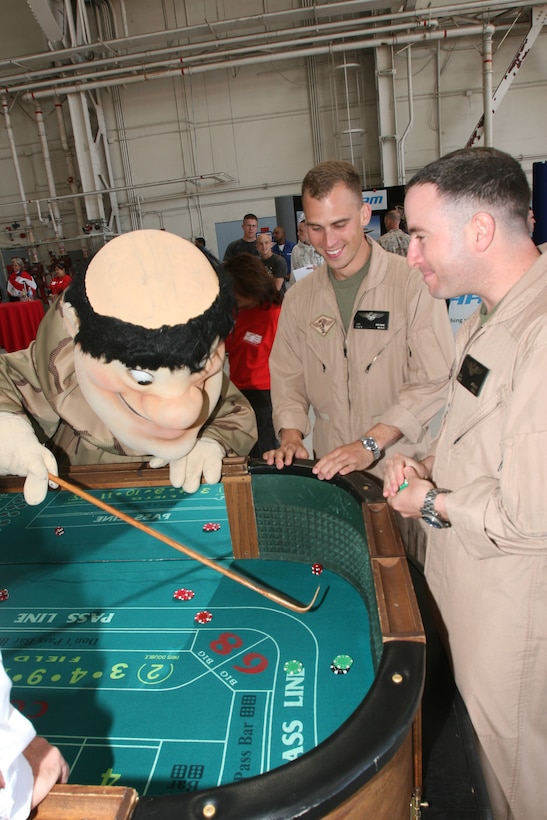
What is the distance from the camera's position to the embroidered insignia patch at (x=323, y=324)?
6.46 feet

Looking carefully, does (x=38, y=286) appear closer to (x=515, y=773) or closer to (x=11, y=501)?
(x=11, y=501)

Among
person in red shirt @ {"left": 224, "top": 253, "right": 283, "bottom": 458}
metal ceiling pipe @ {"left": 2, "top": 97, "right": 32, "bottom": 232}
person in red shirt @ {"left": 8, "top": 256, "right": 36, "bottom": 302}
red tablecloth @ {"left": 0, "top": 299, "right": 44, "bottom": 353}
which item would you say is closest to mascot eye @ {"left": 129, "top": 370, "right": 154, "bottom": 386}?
person in red shirt @ {"left": 224, "top": 253, "right": 283, "bottom": 458}

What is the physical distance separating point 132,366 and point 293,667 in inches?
28.3

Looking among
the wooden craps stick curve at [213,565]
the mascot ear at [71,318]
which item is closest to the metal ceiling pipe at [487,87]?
the mascot ear at [71,318]

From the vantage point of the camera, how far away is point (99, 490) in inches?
66.6

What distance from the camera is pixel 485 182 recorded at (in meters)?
1.08

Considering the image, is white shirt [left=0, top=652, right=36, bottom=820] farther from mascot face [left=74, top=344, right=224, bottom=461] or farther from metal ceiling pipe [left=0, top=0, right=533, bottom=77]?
metal ceiling pipe [left=0, top=0, right=533, bottom=77]

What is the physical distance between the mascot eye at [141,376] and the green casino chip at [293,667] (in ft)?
2.21

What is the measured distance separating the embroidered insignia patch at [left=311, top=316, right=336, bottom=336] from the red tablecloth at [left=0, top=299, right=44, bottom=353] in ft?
17.2

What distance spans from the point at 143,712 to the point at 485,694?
0.71 m

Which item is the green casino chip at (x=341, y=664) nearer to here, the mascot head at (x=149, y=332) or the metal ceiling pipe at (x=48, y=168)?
the mascot head at (x=149, y=332)

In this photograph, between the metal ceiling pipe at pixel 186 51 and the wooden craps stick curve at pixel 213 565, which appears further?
the metal ceiling pipe at pixel 186 51

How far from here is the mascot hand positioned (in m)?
1.53

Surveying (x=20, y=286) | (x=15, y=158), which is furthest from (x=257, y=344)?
(x=15, y=158)
